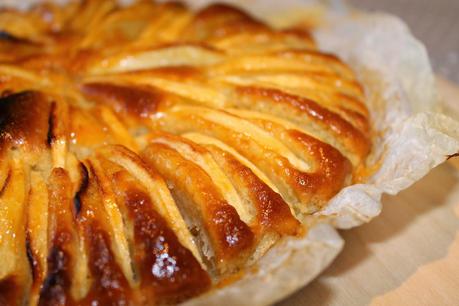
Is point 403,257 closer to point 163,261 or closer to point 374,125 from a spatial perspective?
point 374,125

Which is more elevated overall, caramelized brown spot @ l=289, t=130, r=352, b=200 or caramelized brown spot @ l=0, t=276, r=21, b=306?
caramelized brown spot @ l=289, t=130, r=352, b=200

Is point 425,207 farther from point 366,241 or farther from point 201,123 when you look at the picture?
point 201,123

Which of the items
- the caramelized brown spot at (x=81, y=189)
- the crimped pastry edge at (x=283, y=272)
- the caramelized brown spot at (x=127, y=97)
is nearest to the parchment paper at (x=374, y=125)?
the crimped pastry edge at (x=283, y=272)

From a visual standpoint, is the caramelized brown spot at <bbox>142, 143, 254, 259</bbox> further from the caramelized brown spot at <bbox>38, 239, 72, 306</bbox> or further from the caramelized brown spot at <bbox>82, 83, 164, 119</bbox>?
the caramelized brown spot at <bbox>38, 239, 72, 306</bbox>

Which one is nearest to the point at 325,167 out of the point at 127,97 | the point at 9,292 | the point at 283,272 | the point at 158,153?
the point at 283,272

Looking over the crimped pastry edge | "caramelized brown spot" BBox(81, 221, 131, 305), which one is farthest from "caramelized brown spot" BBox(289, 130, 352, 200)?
"caramelized brown spot" BBox(81, 221, 131, 305)

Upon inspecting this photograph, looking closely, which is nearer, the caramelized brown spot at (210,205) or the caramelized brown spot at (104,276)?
the caramelized brown spot at (104,276)

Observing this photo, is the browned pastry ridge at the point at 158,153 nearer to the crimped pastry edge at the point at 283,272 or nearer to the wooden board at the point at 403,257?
the crimped pastry edge at the point at 283,272
